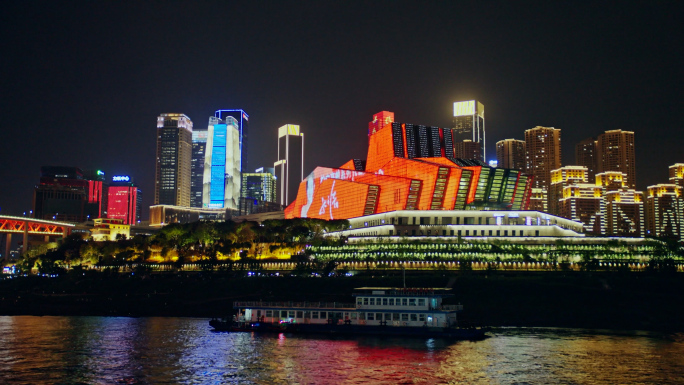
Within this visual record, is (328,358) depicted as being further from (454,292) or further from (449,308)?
(454,292)

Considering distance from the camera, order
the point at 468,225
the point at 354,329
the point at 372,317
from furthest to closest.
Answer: the point at 468,225
the point at 372,317
the point at 354,329

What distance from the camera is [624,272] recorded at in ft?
451

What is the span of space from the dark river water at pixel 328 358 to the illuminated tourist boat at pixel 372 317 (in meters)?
3.04

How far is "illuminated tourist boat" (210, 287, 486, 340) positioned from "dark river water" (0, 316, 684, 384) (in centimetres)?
304

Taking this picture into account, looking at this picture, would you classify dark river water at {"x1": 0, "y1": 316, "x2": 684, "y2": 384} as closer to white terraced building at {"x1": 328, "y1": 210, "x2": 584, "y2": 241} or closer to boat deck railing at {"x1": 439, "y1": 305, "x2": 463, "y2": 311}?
boat deck railing at {"x1": 439, "y1": 305, "x2": 463, "y2": 311}

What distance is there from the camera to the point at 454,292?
123 metres

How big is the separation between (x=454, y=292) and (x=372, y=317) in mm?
28985

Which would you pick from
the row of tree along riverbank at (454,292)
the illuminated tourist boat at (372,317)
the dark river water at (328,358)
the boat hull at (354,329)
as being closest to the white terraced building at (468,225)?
the row of tree along riverbank at (454,292)

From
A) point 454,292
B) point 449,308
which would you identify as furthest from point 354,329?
point 454,292

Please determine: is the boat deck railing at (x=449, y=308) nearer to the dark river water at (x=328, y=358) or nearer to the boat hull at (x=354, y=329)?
the boat hull at (x=354, y=329)

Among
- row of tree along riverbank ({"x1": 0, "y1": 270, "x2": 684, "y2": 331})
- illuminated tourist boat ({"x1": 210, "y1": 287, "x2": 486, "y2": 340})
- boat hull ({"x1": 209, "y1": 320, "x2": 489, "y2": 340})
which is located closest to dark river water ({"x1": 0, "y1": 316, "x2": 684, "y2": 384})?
boat hull ({"x1": 209, "y1": 320, "x2": 489, "y2": 340})

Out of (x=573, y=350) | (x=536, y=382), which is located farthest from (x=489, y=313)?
(x=536, y=382)

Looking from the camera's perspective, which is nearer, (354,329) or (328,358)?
(328,358)

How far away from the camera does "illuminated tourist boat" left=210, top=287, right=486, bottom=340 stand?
3752 inches
